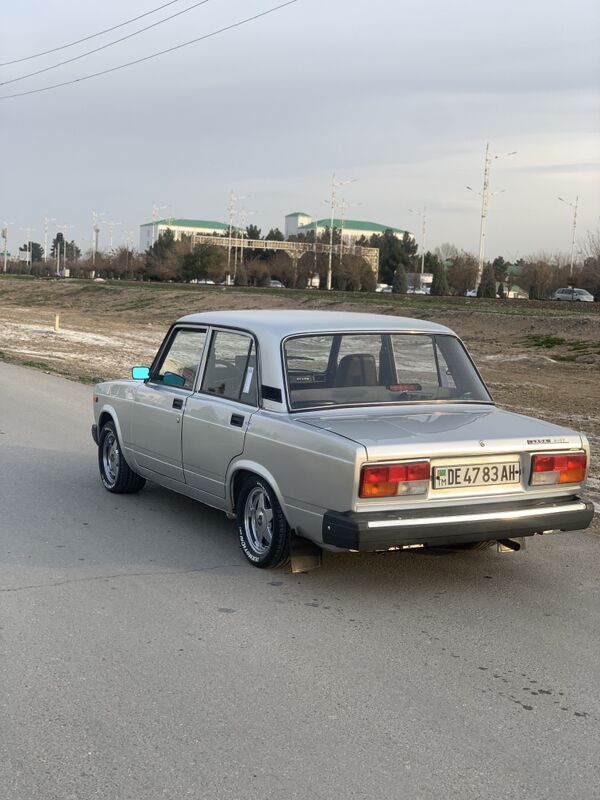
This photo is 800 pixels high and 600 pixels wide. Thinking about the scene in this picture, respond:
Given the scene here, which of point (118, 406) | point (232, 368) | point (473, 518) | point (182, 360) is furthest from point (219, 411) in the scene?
point (473, 518)

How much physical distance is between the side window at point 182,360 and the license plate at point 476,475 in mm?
2315

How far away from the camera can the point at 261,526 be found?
6.48 m

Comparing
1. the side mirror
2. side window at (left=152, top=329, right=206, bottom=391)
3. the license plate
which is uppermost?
side window at (left=152, top=329, right=206, bottom=391)

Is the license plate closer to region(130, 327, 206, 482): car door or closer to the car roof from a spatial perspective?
the car roof

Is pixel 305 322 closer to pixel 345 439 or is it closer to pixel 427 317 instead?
pixel 345 439

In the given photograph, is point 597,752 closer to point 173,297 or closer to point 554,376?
point 554,376

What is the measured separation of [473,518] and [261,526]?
139 cm

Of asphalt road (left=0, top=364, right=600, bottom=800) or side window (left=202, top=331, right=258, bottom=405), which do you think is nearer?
asphalt road (left=0, top=364, right=600, bottom=800)

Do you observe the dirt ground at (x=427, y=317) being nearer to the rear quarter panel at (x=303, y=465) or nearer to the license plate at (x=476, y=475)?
the license plate at (x=476, y=475)

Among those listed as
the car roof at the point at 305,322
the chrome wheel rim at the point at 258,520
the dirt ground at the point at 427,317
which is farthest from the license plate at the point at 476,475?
the dirt ground at the point at 427,317

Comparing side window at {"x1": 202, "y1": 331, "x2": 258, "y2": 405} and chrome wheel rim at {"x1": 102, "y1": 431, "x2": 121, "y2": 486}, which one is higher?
side window at {"x1": 202, "y1": 331, "x2": 258, "y2": 405}

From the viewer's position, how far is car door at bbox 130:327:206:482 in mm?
7445

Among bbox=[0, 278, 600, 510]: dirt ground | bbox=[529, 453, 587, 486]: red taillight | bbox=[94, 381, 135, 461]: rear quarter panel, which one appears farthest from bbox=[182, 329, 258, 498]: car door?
bbox=[0, 278, 600, 510]: dirt ground

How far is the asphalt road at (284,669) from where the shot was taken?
3.84 metres
